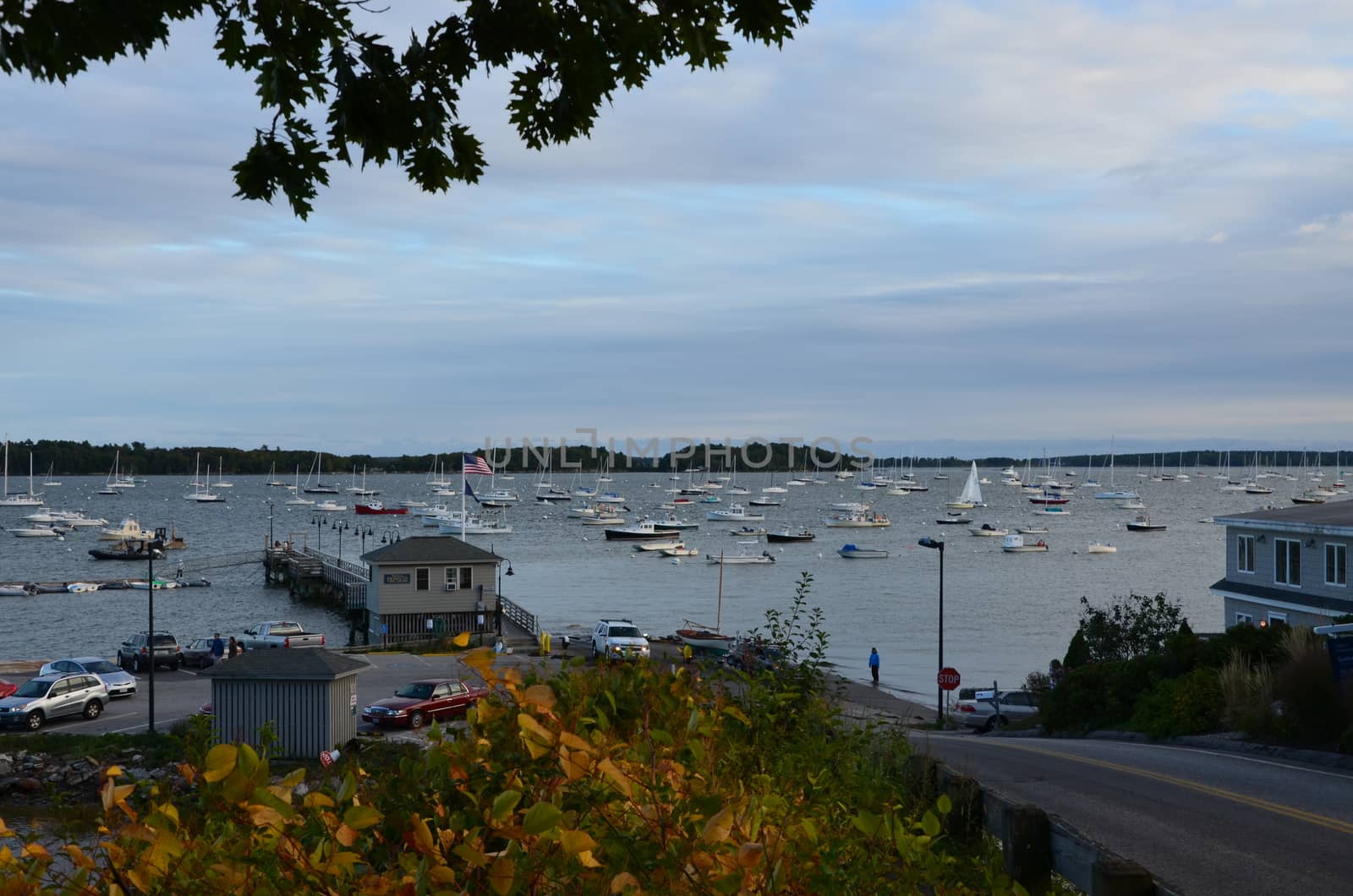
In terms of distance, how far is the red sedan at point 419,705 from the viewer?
3114cm

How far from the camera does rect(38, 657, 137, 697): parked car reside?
39.3 metres

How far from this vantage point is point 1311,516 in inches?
1473

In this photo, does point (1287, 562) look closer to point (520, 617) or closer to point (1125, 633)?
point (1125, 633)

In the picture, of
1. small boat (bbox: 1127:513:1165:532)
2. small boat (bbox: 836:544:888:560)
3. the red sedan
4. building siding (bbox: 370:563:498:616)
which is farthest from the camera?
small boat (bbox: 1127:513:1165:532)

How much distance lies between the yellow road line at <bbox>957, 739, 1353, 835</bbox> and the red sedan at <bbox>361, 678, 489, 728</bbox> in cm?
Answer: 1786

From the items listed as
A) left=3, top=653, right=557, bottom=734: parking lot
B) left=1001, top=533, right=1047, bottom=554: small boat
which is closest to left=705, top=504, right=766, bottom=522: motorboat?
left=1001, top=533, right=1047, bottom=554: small boat

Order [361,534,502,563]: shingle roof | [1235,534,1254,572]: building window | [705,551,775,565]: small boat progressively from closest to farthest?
[1235,534,1254,572]: building window → [361,534,502,563]: shingle roof → [705,551,775,565]: small boat

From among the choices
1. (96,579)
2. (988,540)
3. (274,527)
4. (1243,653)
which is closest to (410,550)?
(1243,653)

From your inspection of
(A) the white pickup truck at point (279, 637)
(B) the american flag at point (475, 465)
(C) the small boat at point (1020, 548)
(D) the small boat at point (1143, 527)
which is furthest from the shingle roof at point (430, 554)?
(D) the small boat at point (1143, 527)

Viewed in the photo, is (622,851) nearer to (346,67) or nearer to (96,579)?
(346,67)

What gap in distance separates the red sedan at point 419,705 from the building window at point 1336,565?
1049 inches

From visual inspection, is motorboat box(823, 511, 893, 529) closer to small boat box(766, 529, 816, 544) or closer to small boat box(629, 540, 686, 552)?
small boat box(766, 529, 816, 544)

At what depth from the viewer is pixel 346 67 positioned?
5.02m

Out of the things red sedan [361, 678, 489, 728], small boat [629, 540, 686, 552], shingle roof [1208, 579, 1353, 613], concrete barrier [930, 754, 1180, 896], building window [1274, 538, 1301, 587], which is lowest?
small boat [629, 540, 686, 552]
